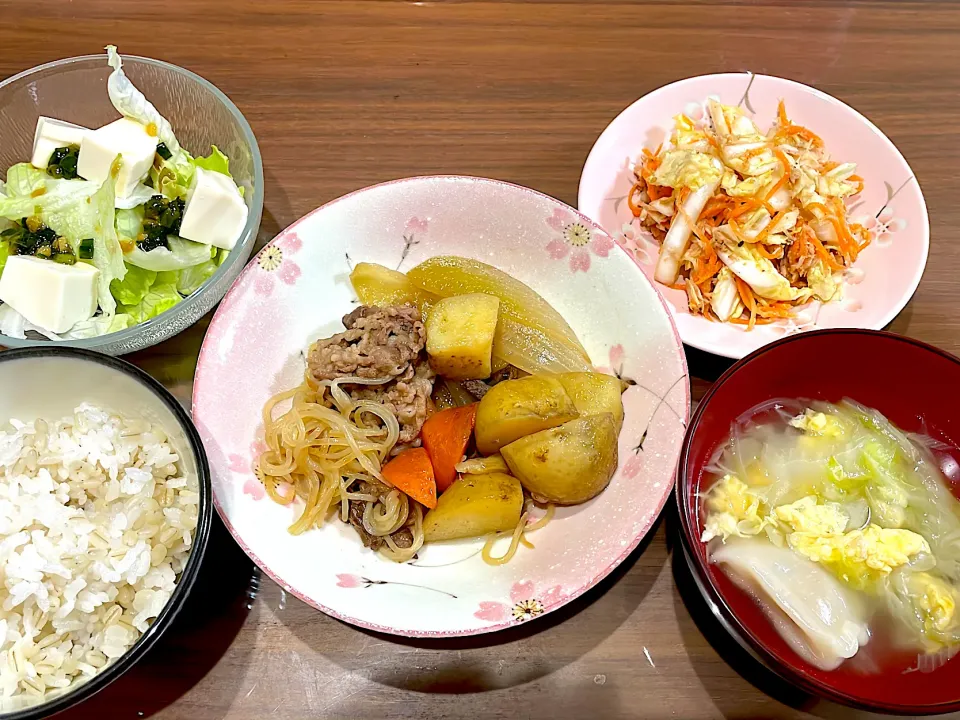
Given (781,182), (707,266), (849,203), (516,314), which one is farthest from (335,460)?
(849,203)

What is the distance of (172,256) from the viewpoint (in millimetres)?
1940

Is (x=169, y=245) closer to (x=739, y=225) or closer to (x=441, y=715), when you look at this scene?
(x=441, y=715)

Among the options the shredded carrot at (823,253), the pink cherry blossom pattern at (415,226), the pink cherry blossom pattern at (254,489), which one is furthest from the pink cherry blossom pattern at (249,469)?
the shredded carrot at (823,253)

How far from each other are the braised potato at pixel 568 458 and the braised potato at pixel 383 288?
1.54ft

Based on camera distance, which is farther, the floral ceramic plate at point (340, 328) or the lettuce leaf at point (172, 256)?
the lettuce leaf at point (172, 256)

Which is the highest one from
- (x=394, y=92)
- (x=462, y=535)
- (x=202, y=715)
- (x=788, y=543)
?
(x=394, y=92)

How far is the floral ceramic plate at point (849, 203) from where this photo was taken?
1.95 meters

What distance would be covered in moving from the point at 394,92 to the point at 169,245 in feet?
3.03

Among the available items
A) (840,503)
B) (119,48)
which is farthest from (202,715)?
(119,48)

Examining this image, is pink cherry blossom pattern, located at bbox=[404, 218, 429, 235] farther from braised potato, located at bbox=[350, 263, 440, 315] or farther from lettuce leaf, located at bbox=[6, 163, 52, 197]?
lettuce leaf, located at bbox=[6, 163, 52, 197]

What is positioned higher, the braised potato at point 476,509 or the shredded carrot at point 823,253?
the shredded carrot at point 823,253

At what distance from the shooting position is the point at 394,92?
2.41m

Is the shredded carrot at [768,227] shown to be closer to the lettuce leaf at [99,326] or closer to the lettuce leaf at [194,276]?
the lettuce leaf at [194,276]

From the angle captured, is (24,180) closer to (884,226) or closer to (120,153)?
(120,153)
